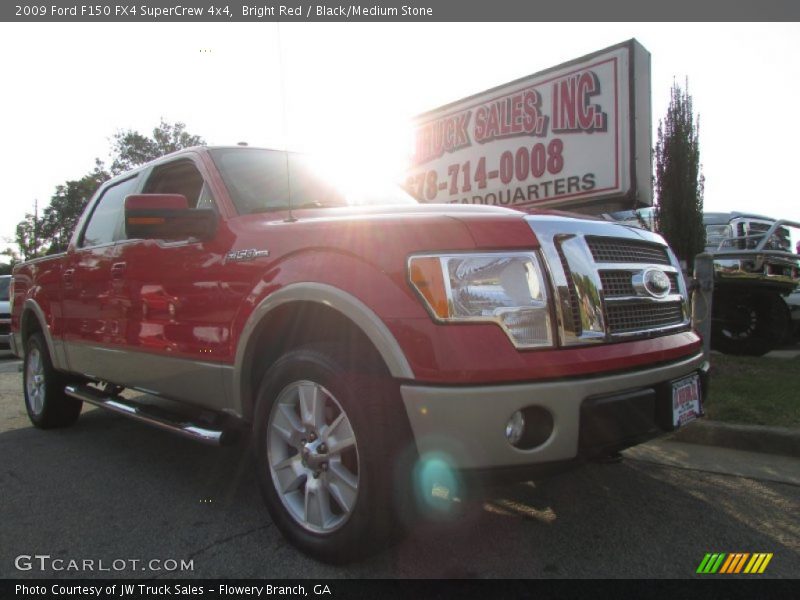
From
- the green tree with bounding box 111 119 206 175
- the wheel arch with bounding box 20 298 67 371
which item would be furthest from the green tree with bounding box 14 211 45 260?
the wheel arch with bounding box 20 298 67 371

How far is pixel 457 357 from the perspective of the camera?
80.9 inches

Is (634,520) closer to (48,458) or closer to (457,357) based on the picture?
(457,357)

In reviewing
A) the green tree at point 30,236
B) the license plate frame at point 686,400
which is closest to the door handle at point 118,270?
the license plate frame at point 686,400

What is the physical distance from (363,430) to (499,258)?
808 millimetres

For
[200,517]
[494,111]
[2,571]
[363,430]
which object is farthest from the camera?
[494,111]

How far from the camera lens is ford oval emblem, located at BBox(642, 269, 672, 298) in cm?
263

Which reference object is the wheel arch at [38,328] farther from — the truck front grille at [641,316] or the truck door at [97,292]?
the truck front grille at [641,316]

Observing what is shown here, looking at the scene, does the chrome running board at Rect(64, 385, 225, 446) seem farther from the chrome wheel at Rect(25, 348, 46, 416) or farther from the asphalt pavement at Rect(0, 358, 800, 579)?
the chrome wheel at Rect(25, 348, 46, 416)

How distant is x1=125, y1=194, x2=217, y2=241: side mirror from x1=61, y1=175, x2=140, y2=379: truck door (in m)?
0.93

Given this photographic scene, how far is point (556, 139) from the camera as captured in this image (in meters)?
6.28

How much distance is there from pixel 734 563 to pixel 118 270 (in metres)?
3.62

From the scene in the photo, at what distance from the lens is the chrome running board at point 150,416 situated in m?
2.96

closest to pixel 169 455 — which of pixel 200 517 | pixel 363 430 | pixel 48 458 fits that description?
pixel 48 458

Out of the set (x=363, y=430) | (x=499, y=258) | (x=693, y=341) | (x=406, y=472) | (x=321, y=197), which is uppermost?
(x=321, y=197)
